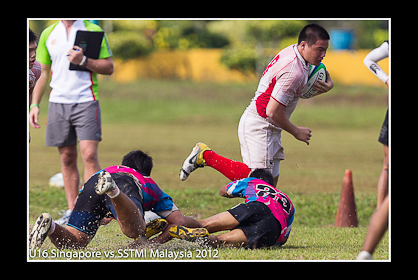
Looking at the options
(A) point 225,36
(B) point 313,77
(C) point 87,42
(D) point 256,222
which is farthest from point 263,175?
(A) point 225,36

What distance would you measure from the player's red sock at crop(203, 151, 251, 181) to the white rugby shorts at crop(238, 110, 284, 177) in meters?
0.08

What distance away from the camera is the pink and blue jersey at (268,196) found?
15.6ft

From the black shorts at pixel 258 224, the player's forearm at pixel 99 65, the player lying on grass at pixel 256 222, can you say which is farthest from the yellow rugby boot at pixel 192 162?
the player's forearm at pixel 99 65

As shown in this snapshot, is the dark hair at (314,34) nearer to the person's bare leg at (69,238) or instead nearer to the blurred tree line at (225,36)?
the person's bare leg at (69,238)

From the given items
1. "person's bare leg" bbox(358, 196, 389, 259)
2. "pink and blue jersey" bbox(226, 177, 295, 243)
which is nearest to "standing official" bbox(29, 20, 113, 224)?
"pink and blue jersey" bbox(226, 177, 295, 243)

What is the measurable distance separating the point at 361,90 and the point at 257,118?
2463 cm

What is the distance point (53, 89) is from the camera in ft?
21.6

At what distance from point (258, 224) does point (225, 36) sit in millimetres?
39665

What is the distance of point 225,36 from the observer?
143ft

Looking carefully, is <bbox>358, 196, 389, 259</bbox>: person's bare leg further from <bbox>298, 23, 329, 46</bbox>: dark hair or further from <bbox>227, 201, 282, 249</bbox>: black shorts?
<bbox>298, 23, 329, 46</bbox>: dark hair

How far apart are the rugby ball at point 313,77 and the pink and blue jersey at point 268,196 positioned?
111cm

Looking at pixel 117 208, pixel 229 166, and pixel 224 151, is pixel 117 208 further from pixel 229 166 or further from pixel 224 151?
pixel 224 151

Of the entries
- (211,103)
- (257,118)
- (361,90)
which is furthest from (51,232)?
(361,90)

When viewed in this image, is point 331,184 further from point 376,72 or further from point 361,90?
point 361,90
